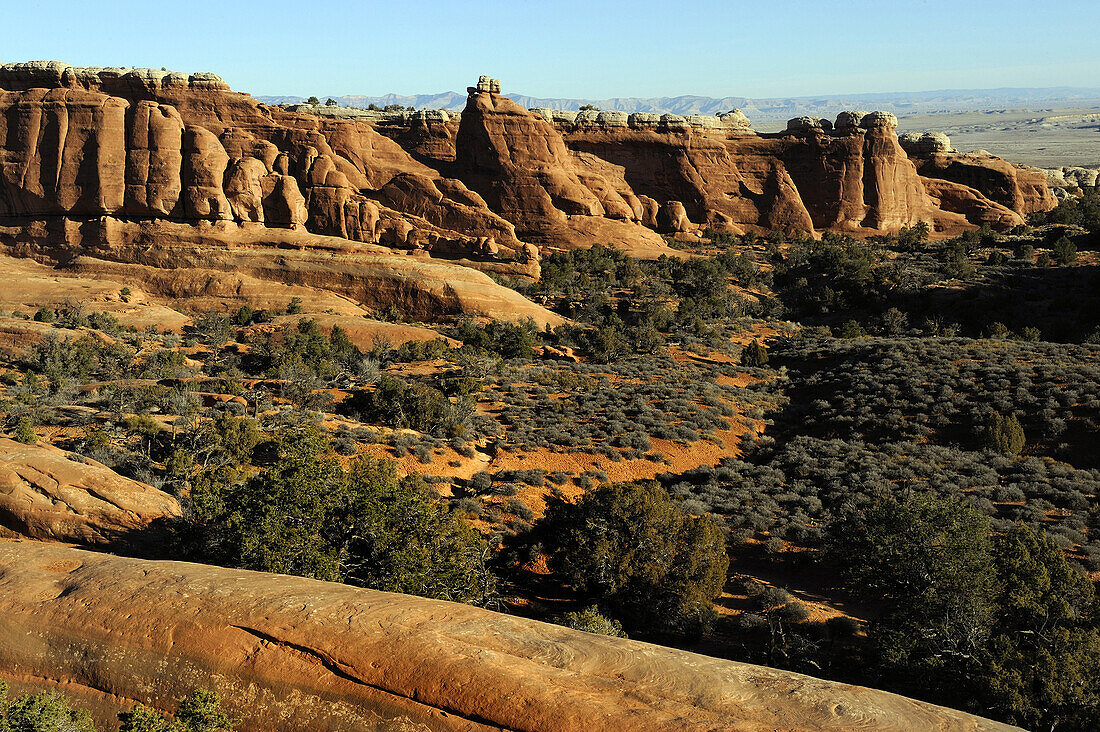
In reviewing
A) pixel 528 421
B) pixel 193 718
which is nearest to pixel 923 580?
pixel 193 718

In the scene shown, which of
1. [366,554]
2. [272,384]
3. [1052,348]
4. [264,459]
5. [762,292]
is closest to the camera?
[366,554]

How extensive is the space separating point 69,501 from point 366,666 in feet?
28.9

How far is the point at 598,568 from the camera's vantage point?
48.8 feet

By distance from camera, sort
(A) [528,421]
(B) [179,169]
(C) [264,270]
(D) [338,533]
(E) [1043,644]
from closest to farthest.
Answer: (E) [1043,644] < (D) [338,533] < (A) [528,421] < (C) [264,270] < (B) [179,169]

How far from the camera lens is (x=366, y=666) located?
26.9ft

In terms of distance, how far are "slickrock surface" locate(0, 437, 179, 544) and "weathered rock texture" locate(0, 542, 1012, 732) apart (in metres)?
3.47

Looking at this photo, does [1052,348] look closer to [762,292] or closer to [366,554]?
[762,292]

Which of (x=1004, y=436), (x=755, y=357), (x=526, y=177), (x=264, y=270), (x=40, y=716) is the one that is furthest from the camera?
(x=526, y=177)

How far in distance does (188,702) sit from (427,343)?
1032 inches

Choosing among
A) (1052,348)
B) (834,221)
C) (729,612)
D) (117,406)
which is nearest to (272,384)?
(117,406)

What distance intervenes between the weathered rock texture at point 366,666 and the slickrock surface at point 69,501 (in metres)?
3.47

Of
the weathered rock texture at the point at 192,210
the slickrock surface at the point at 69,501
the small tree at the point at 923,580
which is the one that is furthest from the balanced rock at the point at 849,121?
the slickrock surface at the point at 69,501

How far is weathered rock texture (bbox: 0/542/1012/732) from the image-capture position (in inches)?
303

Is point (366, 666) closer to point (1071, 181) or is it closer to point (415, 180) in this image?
point (415, 180)
